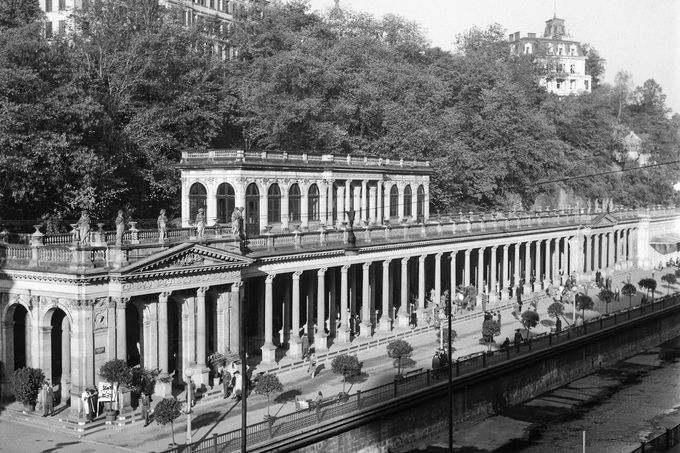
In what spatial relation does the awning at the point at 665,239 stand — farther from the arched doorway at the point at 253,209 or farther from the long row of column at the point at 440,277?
the arched doorway at the point at 253,209

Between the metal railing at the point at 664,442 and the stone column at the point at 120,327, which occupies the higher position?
the stone column at the point at 120,327

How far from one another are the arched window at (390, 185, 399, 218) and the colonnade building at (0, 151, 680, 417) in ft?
0.33

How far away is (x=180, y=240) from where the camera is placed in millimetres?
42469

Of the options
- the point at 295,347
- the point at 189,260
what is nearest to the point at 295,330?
the point at 295,347

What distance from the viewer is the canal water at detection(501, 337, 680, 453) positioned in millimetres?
41281

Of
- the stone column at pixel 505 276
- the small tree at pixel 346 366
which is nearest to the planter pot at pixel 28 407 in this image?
the small tree at pixel 346 366

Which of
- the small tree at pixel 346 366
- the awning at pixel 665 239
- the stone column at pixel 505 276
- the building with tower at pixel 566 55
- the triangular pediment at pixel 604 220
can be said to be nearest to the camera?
the small tree at pixel 346 366

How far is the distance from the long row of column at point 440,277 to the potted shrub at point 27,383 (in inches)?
513

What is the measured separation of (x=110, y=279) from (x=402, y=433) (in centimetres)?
1339

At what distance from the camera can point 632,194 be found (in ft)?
414

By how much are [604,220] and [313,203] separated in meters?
42.4

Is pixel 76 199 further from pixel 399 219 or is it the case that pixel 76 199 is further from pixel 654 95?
pixel 654 95

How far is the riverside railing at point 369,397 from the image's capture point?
3136cm

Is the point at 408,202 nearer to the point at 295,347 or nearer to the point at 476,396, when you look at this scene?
the point at 295,347
